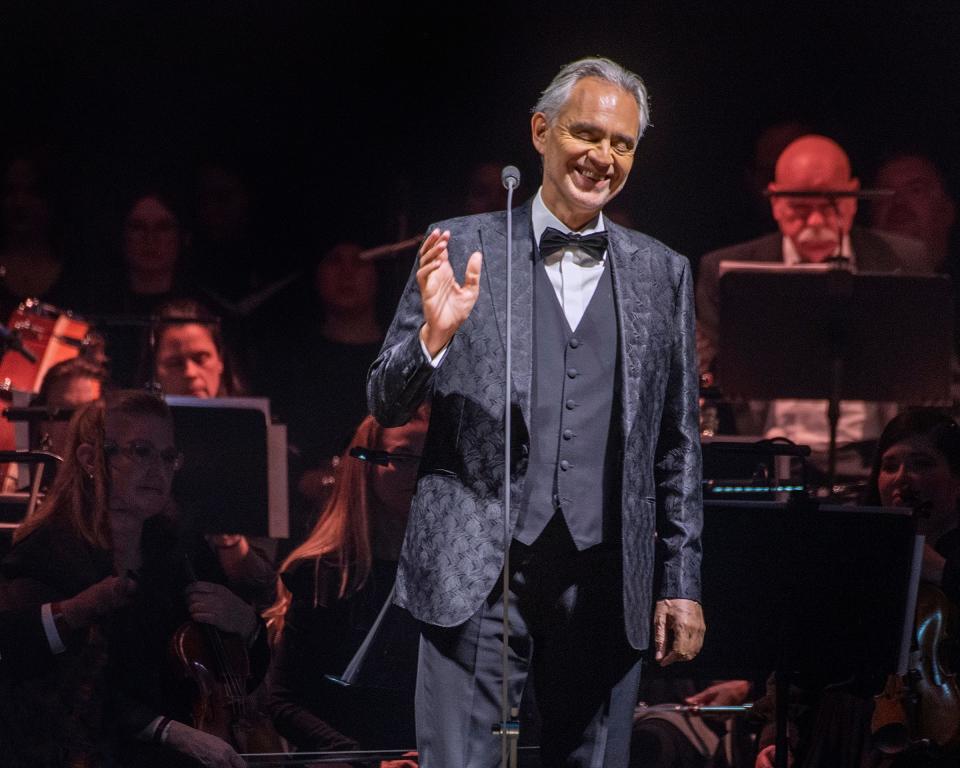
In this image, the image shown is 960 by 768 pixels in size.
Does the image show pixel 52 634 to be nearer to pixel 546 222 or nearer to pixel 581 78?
pixel 546 222

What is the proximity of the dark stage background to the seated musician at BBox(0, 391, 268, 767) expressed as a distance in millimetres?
2648

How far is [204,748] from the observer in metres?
4.05

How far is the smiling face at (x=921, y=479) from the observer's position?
13.8 feet

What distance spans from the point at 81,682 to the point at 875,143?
4426 millimetres

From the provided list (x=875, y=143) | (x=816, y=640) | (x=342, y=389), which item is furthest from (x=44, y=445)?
(x=875, y=143)

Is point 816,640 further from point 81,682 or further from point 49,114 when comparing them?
point 49,114

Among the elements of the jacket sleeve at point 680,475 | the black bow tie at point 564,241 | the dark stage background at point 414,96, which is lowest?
the jacket sleeve at point 680,475

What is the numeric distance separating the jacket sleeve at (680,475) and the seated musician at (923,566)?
1.22 m

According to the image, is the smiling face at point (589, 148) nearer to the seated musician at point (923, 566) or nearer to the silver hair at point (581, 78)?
the silver hair at point (581, 78)

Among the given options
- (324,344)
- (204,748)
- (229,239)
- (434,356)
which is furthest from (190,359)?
(434,356)

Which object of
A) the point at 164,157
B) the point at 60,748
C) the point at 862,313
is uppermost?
the point at 164,157

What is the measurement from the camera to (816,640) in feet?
12.2

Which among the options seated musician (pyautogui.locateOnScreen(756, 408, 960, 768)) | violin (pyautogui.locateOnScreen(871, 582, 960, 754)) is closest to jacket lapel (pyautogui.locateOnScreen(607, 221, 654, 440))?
seated musician (pyautogui.locateOnScreen(756, 408, 960, 768))

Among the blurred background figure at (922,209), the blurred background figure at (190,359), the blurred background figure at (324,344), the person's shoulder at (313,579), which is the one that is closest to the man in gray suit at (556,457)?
the person's shoulder at (313,579)
